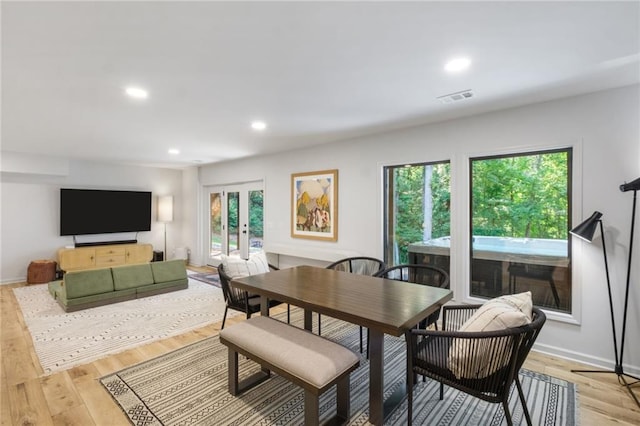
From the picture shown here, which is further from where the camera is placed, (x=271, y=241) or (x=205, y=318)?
(x=271, y=241)

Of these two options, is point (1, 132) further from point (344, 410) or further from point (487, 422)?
point (487, 422)

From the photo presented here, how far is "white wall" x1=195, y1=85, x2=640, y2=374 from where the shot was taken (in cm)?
253

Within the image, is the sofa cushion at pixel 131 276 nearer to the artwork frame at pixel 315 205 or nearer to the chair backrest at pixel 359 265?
the artwork frame at pixel 315 205

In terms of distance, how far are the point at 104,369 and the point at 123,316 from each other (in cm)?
137

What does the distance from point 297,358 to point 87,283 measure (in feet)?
12.3

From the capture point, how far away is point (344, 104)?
295 cm

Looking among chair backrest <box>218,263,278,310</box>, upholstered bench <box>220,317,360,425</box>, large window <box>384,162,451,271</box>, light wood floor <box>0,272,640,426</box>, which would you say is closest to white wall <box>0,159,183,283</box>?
light wood floor <box>0,272,640,426</box>

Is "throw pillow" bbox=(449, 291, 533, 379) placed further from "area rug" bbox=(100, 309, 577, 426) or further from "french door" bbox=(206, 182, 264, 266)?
"french door" bbox=(206, 182, 264, 266)

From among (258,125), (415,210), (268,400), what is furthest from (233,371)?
(415,210)

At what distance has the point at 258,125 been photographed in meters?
3.65

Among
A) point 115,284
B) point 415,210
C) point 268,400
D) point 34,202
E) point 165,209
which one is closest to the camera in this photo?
point 268,400

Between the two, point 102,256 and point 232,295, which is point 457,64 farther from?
point 102,256

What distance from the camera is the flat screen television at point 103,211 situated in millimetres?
6082

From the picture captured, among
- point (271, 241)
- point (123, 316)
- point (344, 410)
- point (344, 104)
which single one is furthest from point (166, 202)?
point (344, 410)
